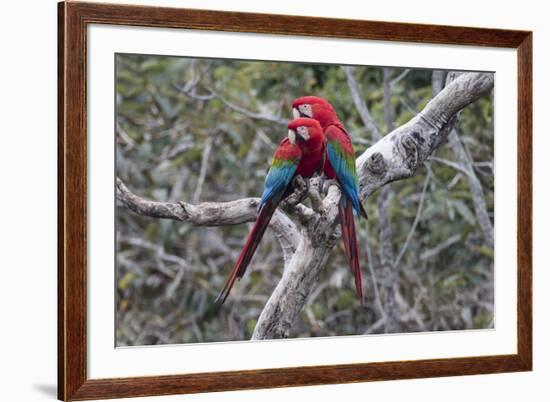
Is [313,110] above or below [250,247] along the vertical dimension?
above

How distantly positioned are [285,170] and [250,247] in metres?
0.20

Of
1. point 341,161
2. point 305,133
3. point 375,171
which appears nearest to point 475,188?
point 375,171

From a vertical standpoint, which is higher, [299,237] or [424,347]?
[299,237]

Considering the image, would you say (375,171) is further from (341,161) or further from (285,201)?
(285,201)

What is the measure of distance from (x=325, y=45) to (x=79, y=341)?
0.89 m

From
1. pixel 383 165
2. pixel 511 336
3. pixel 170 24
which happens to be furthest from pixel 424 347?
pixel 170 24

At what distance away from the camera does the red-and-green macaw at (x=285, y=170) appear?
2.38 meters

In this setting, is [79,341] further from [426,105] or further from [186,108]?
[426,105]

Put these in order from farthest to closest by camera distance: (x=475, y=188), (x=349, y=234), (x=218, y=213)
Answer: (x=475, y=188)
(x=349, y=234)
(x=218, y=213)

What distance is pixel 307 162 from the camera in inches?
94.7

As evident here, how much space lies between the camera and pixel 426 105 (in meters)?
2.57

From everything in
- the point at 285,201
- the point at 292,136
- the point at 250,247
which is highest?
the point at 292,136

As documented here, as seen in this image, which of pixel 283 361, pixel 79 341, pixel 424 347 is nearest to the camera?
pixel 79 341

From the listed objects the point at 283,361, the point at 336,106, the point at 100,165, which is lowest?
the point at 283,361
